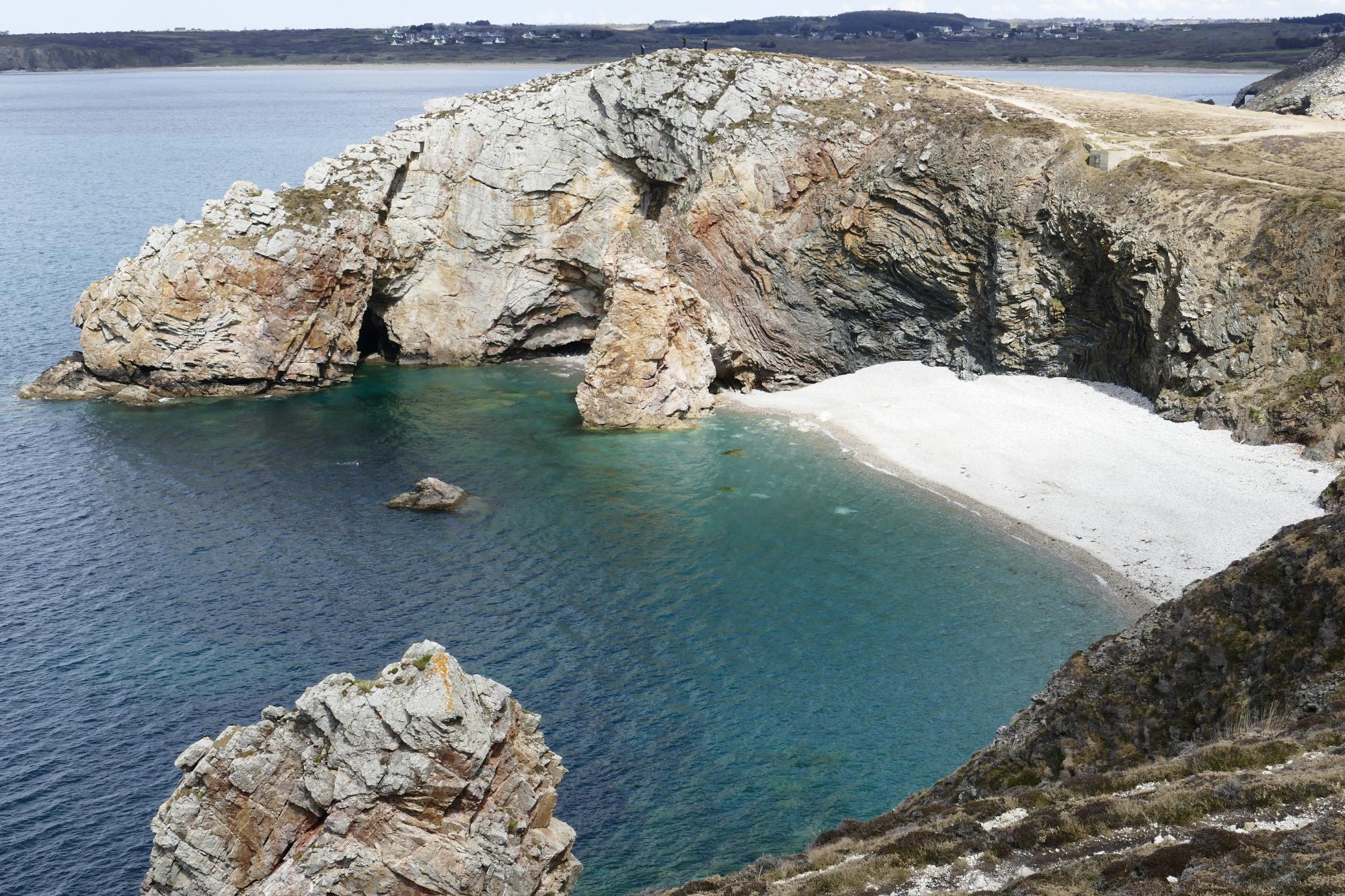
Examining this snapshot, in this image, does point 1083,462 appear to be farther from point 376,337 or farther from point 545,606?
point 376,337

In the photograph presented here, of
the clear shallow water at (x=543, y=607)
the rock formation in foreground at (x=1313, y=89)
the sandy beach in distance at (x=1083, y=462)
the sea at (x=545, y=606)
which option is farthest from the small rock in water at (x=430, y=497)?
the rock formation in foreground at (x=1313, y=89)

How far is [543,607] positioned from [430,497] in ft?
41.6

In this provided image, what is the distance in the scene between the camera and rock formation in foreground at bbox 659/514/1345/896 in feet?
60.6

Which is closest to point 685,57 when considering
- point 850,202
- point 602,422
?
point 850,202

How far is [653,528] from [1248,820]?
118 feet

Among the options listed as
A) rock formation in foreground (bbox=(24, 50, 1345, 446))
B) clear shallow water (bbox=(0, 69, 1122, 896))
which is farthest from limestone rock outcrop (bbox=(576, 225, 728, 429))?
clear shallow water (bbox=(0, 69, 1122, 896))

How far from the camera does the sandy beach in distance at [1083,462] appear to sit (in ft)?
159

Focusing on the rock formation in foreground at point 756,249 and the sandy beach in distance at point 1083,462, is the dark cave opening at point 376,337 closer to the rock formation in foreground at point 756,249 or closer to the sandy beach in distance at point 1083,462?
the rock formation in foreground at point 756,249

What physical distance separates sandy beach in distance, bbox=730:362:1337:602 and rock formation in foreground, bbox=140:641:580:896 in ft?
96.2

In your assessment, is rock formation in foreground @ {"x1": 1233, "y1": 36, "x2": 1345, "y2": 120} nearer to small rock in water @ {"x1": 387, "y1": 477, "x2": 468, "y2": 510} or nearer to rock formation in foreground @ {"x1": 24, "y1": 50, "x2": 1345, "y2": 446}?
rock formation in foreground @ {"x1": 24, "y1": 50, "x2": 1345, "y2": 446}

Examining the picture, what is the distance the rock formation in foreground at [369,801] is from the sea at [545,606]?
3.79 metres

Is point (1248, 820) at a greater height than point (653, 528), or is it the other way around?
point (1248, 820)

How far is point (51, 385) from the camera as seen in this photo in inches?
2849

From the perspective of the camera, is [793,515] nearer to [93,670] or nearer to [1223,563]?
[1223,563]
